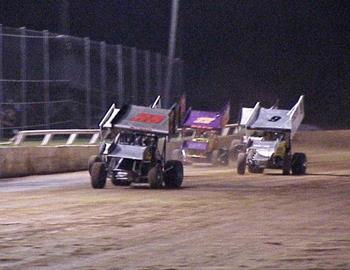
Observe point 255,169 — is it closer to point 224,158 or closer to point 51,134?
point 224,158

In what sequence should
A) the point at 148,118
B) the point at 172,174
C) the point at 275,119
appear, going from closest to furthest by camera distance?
the point at 172,174
the point at 148,118
the point at 275,119

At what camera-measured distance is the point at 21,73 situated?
34.8 metres

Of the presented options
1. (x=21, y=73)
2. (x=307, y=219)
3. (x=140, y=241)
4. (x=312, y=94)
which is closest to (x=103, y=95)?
(x=21, y=73)

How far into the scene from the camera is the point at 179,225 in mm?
18094

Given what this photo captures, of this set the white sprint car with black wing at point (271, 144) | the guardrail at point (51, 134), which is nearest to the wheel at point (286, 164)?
the white sprint car with black wing at point (271, 144)

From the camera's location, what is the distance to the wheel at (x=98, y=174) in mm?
25844

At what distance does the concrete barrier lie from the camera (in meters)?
30.5

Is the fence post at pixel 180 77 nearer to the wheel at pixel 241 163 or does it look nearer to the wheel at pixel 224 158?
the wheel at pixel 224 158

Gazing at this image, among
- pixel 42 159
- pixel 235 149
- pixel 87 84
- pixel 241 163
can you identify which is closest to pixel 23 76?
pixel 42 159

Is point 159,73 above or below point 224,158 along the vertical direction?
above

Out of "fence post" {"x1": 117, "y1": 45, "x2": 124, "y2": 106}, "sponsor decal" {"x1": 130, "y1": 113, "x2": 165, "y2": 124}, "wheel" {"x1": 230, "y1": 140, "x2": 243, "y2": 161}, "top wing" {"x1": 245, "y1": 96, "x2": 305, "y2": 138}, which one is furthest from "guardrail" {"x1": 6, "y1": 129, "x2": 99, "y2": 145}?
"sponsor decal" {"x1": 130, "y1": 113, "x2": 165, "y2": 124}

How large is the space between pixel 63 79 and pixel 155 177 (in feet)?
40.0

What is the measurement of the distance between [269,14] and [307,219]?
5542cm

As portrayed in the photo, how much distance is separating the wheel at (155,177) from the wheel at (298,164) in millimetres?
7270
